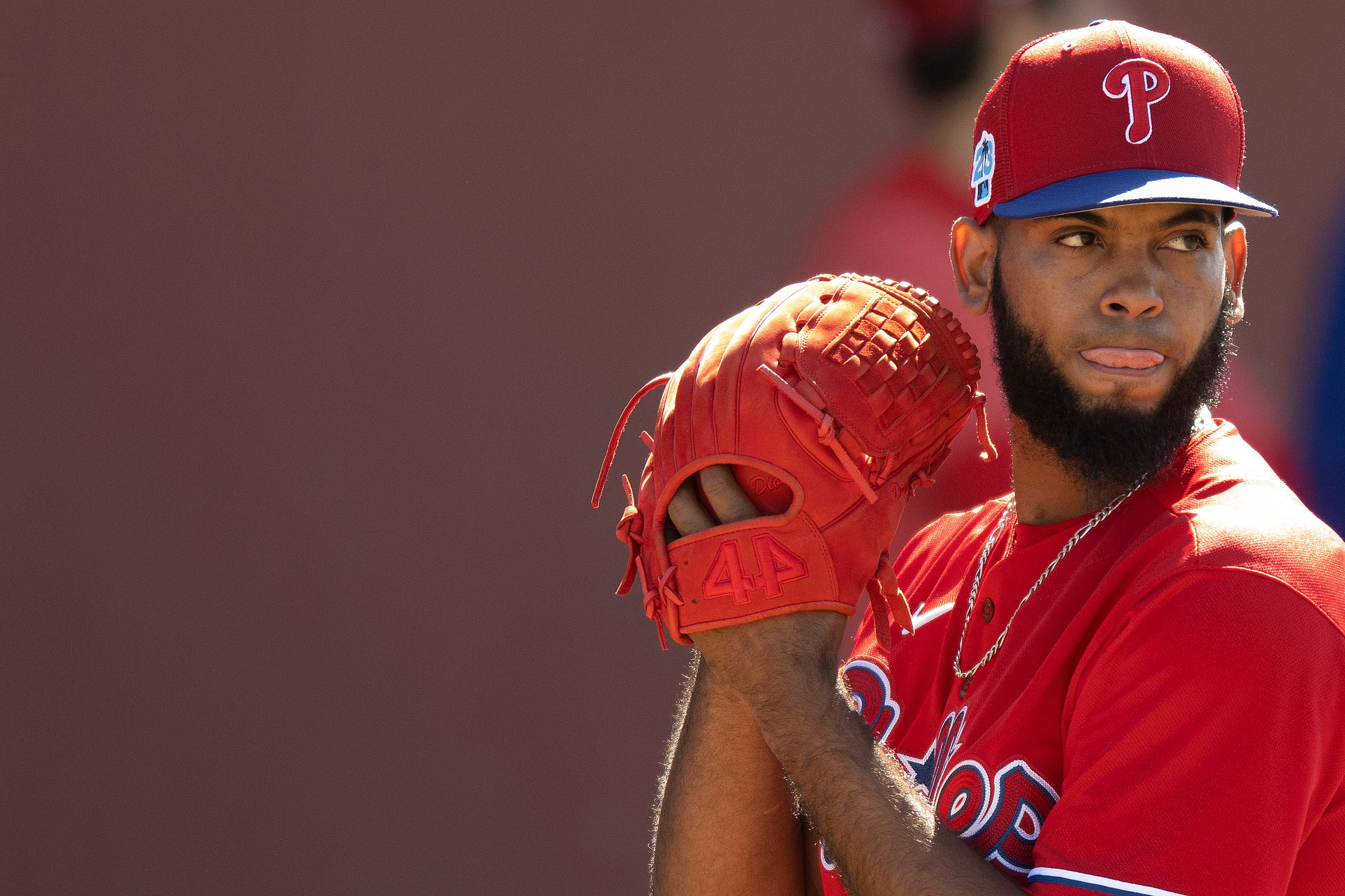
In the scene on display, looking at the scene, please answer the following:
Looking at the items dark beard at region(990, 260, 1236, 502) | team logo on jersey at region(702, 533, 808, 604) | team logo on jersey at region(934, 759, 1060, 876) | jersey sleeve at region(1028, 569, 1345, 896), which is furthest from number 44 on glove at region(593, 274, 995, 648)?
jersey sleeve at region(1028, 569, 1345, 896)

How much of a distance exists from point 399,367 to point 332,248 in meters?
0.40

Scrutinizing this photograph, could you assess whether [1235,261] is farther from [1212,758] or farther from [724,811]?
[724,811]

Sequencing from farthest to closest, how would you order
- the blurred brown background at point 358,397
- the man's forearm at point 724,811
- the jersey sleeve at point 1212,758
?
the blurred brown background at point 358,397
the man's forearm at point 724,811
the jersey sleeve at point 1212,758

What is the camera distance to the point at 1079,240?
197 cm

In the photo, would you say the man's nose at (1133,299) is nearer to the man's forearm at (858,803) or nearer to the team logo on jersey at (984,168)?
the team logo on jersey at (984,168)

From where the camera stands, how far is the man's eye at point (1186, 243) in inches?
76.5

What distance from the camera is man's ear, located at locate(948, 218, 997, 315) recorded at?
7.09 ft

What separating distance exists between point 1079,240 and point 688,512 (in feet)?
2.55

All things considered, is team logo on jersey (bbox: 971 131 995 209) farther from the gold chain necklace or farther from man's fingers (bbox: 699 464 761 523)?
man's fingers (bbox: 699 464 761 523)

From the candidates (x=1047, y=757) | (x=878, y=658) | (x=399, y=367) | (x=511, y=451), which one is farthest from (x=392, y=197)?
(x=1047, y=757)

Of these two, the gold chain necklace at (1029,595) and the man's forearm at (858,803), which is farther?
the gold chain necklace at (1029,595)

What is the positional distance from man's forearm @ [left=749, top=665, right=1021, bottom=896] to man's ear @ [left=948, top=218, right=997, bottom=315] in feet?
2.55

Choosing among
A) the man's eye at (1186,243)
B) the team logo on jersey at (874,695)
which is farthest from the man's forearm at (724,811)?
the man's eye at (1186,243)

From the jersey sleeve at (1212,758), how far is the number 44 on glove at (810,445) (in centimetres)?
47
